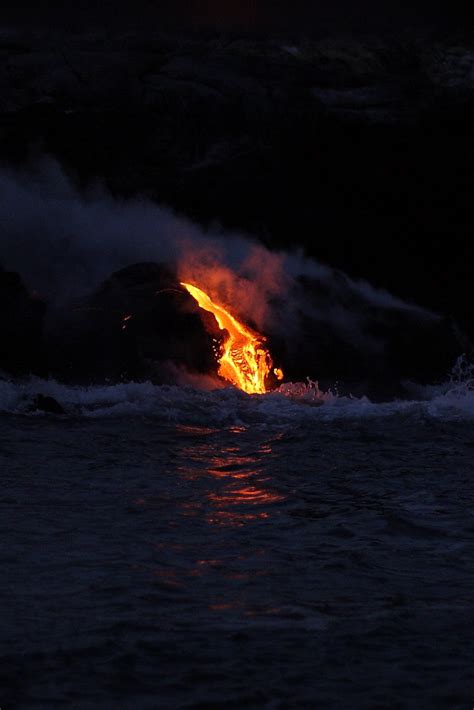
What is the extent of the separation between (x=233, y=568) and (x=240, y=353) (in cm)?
1230

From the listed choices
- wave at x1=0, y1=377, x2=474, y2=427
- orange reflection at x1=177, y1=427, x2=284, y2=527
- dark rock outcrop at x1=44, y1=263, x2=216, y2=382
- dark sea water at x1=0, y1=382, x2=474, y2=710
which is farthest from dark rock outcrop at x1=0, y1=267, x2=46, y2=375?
orange reflection at x1=177, y1=427, x2=284, y2=527

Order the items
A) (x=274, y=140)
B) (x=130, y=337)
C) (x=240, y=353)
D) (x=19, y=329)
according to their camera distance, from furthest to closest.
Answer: (x=274, y=140)
(x=240, y=353)
(x=19, y=329)
(x=130, y=337)

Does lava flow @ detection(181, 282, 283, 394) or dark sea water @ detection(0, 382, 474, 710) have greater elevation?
dark sea water @ detection(0, 382, 474, 710)

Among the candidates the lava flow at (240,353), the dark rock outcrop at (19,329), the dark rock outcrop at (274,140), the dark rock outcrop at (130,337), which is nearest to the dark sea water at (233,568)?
the dark rock outcrop at (130,337)

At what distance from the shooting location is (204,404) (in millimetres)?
17359

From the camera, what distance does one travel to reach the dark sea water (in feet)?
21.1

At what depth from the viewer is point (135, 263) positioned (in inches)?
843

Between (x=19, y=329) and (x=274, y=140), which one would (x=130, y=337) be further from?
(x=274, y=140)

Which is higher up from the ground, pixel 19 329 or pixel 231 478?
pixel 231 478

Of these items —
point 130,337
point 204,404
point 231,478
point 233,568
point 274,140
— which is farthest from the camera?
point 274,140

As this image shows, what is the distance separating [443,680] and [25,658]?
226cm

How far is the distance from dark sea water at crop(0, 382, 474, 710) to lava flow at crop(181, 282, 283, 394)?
4.81m

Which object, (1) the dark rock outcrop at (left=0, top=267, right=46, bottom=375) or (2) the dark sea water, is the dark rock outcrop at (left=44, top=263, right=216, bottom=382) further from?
(2) the dark sea water

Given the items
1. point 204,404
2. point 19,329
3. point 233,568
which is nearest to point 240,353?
point 204,404
